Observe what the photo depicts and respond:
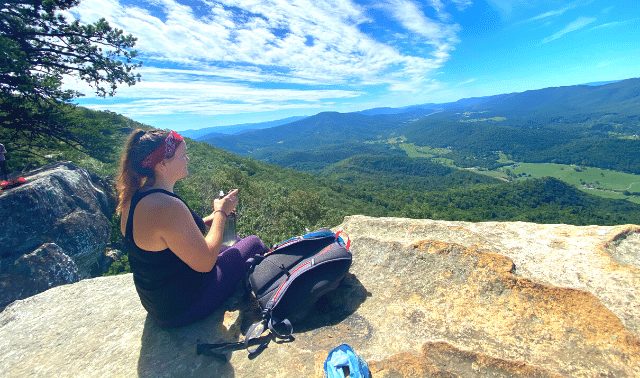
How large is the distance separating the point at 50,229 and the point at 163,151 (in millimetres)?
7804

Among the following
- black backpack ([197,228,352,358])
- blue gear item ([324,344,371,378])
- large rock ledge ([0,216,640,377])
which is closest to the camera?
blue gear item ([324,344,371,378])

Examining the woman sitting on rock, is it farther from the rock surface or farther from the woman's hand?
the rock surface

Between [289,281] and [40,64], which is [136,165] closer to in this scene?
[289,281]

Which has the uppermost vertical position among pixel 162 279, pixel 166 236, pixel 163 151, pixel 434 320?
Answer: pixel 163 151

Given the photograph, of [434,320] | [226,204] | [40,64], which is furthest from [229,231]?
[40,64]

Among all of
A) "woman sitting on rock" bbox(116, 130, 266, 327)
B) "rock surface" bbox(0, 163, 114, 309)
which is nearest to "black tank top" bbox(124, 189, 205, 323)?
"woman sitting on rock" bbox(116, 130, 266, 327)

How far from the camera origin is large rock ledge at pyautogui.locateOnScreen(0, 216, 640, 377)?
9.77ft

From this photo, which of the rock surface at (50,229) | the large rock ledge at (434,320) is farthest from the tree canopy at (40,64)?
the large rock ledge at (434,320)

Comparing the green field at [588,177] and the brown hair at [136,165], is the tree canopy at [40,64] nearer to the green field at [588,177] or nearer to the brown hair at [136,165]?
the brown hair at [136,165]

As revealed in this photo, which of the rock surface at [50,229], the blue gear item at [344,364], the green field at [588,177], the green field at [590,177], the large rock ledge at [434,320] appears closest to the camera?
the blue gear item at [344,364]

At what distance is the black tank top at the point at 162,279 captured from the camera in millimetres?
3426

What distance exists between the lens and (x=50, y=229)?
885 centimetres

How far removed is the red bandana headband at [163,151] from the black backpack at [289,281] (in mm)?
1741

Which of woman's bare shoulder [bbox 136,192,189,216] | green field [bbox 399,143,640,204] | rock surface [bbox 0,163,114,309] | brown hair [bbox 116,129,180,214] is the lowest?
green field [bbox 399,143,640,204]
